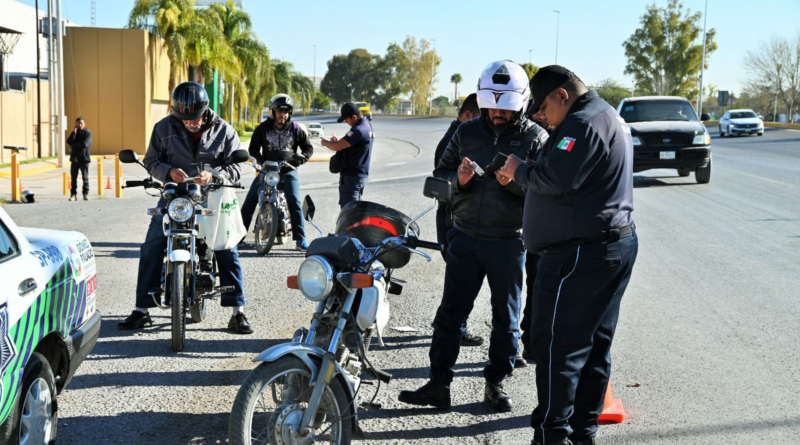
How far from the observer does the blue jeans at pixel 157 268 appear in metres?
6.57

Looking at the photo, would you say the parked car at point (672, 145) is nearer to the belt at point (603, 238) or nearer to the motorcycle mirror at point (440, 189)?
the motorcycle mirror at point (440, 189)

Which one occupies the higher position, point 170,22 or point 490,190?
point 170,22

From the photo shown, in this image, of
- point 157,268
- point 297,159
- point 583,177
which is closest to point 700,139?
point 297,159

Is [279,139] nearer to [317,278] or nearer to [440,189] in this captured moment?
[440,189]

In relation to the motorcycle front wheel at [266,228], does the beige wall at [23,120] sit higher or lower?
higher

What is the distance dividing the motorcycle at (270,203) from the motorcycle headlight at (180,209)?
13.9 ft

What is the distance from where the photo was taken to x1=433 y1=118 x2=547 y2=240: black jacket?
5.03 metres

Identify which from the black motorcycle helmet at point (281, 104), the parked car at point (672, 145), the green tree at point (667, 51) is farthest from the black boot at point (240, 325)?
the green tree at point (667, 51)

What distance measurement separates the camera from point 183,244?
6.35 m

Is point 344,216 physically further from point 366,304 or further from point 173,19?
point 173,19

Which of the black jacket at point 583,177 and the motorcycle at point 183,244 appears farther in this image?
the motorcycle at point 183,244

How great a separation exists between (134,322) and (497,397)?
3.15 m

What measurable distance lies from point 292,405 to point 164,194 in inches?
115

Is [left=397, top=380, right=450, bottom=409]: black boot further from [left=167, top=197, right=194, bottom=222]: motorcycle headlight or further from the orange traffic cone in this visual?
[left=167, top=197, right=194, bottom=222]: motorcycle headlight
